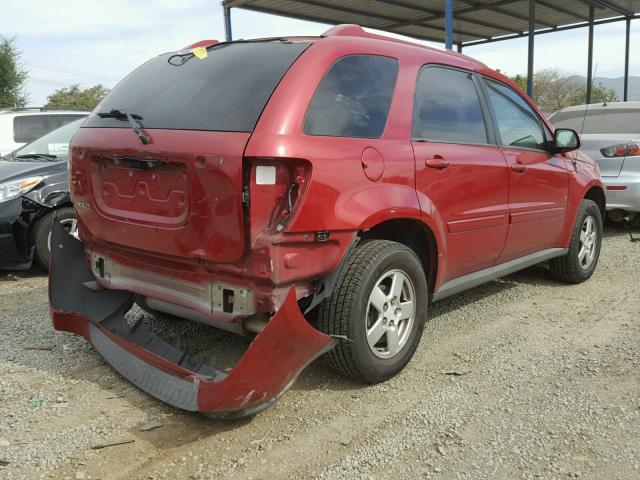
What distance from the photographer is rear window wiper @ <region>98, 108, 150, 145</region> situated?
2888 millimetres

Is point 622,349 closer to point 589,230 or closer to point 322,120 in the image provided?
point 589,230

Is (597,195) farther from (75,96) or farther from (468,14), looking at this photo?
(75,96)

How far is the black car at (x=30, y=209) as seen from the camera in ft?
17.7

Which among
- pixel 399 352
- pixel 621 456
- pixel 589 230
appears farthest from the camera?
pixel 589 230

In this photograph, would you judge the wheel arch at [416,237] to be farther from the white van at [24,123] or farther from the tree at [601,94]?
the tree at [601,94]

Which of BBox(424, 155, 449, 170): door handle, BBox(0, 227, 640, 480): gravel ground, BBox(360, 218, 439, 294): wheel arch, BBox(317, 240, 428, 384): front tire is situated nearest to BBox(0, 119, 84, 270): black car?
BBox(0, 227, 640, 480): gravel ground

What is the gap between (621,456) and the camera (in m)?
2.55

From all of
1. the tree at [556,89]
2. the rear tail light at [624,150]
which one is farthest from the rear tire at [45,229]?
the tree at [556,89]

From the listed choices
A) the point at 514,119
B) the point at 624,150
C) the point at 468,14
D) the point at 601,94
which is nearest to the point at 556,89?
the point at 601,94

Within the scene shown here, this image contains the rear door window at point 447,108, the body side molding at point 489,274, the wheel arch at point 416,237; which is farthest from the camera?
the body side molding at point 489,274

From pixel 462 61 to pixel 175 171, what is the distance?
A: 7.20 feet

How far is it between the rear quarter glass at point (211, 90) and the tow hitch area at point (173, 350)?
0.89 m

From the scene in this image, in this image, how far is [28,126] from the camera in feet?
28.7

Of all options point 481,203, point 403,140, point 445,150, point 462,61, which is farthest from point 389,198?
point 462,61
